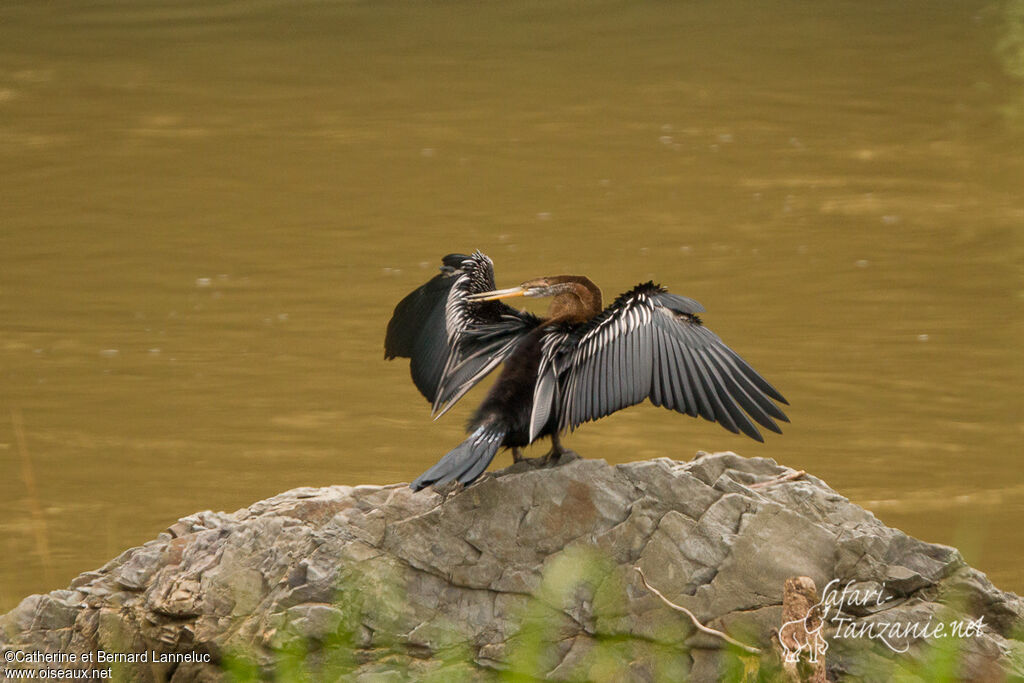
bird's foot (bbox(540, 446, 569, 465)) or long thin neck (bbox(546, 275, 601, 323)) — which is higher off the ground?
long thin neck (bbox(546, 275, 601, 323))

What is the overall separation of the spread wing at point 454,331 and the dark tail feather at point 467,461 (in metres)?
0.40

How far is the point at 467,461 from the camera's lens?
14.0 feet

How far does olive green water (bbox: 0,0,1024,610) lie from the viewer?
7254mm

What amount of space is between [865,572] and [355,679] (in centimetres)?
139

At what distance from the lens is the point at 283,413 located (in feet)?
25.3

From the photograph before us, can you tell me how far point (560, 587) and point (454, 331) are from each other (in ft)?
4.12

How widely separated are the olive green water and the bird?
44.8 inches

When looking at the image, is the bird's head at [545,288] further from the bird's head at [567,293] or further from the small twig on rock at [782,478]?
the small twig on rock at [782,478]

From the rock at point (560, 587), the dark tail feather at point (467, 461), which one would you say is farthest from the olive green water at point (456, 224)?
the dark tail feather at point (467, 461)

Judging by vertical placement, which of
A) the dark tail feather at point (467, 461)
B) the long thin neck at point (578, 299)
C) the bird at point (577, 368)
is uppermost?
the long thin neck at point (578, 299)

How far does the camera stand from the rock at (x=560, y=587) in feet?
13.6

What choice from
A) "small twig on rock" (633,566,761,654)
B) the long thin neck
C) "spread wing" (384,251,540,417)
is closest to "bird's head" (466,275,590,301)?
the long thin neck

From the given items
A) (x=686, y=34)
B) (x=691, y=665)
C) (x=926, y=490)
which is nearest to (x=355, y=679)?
(x=691, y=665)

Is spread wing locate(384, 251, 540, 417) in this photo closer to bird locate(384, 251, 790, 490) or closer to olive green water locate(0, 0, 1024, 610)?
bird locate(384, 251, 790, 490)
